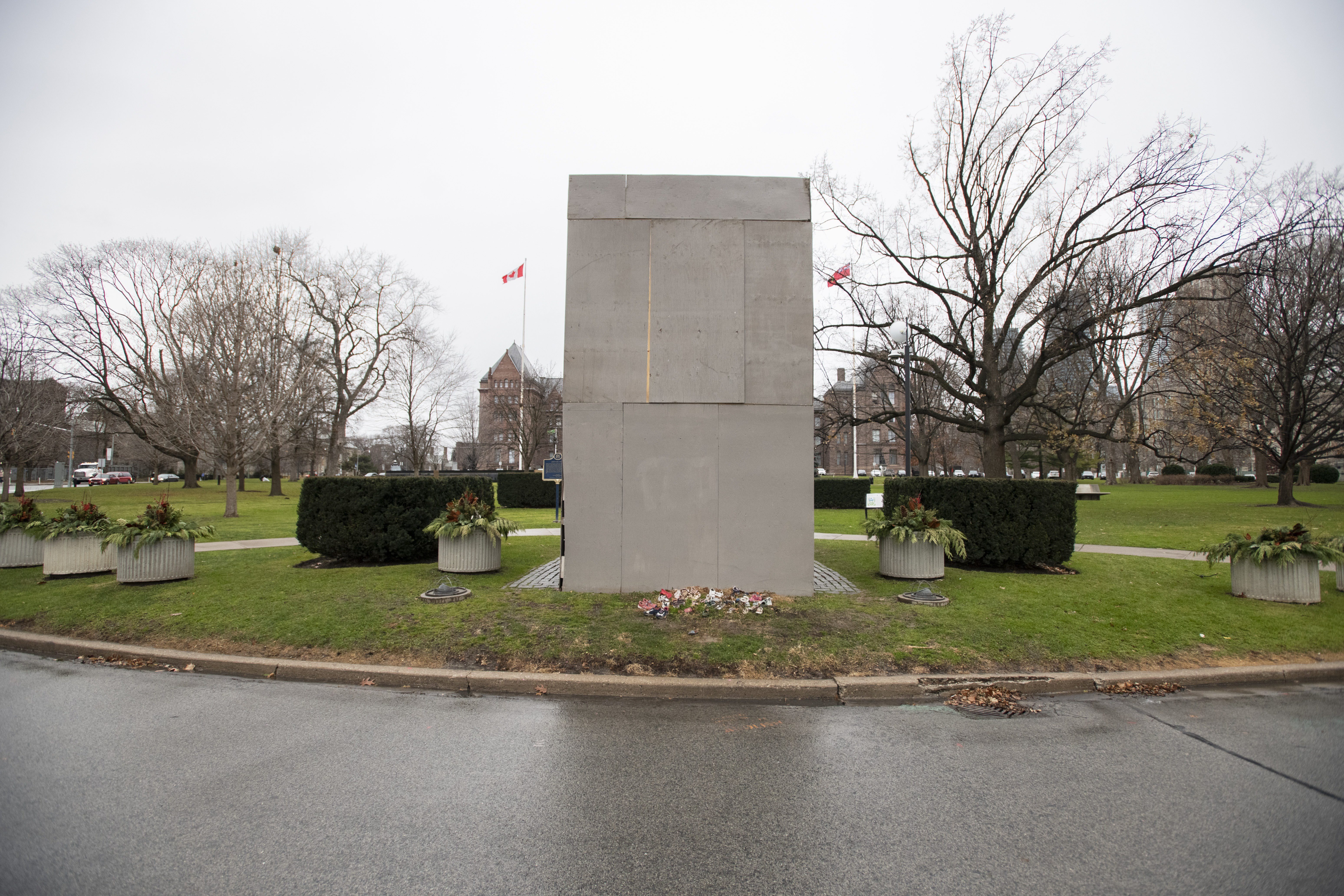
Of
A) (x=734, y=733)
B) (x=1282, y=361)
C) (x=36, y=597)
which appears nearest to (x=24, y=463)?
(x=36, y=597)

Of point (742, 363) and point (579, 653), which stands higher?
point (742, 363)

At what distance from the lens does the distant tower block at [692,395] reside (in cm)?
866

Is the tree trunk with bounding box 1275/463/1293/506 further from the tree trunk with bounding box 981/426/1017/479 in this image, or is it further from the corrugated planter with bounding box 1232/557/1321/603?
the corrugated planter with bounding box 1232/557/1321/603

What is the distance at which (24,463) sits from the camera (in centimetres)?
3544

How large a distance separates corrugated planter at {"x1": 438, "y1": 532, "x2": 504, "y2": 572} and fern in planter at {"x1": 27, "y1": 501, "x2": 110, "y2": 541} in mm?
5135

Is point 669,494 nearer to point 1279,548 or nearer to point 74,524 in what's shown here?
point 1279,548

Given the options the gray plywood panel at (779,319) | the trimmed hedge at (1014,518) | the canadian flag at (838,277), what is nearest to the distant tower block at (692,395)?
the gray plywood panel at (779,319)

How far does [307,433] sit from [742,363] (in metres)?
51.3

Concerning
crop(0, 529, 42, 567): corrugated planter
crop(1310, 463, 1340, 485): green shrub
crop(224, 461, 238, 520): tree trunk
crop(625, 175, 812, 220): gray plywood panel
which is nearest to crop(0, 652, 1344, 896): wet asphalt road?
crop(625, 175, 812, 220): gray plywood panel

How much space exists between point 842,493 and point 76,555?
2516cm

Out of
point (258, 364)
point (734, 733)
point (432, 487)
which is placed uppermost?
point (258, 364)

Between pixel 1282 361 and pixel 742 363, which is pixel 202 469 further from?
pixel 1282 361

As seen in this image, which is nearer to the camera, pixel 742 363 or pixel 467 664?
pixel 467 664

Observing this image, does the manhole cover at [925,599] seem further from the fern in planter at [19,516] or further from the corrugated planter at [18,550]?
the corrugated planter at [18,550]
